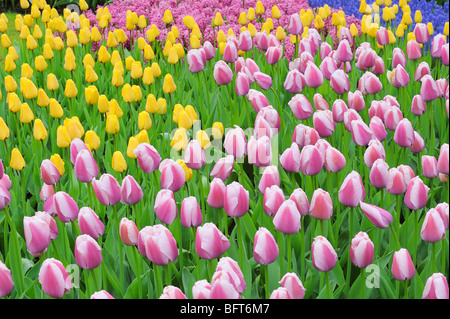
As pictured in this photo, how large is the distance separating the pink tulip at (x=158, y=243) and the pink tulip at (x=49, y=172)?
0.79 meters

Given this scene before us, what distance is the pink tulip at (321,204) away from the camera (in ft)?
6.89

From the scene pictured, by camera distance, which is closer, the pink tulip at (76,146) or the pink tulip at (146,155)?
the pink tulip at (146,155)

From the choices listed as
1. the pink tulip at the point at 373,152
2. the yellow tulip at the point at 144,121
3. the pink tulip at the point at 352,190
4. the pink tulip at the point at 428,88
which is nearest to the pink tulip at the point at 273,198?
the pink tulip at the point at 352,190

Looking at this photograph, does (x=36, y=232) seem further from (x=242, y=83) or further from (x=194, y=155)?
(x=242, y=83)

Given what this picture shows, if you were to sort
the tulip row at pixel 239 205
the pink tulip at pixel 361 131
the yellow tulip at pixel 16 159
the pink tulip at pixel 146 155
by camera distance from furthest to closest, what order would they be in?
the yellow tulip at pixel 16 159 < the pink tulip at pixel 361 131 < the pink tulip at pixel 146 155 < the tulip row at pixel 239 205

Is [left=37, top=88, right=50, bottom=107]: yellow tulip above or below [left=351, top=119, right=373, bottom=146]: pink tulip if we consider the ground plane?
below

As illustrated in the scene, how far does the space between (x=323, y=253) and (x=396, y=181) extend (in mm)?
519

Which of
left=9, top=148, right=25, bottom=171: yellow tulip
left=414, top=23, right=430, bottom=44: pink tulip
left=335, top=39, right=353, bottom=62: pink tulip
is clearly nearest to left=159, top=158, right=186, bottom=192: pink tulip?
left=9, top=148, right=25, bottom=171: yellow tulip

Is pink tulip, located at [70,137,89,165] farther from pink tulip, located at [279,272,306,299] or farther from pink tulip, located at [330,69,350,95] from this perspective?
pink tulip, located at [330,69,350,95]

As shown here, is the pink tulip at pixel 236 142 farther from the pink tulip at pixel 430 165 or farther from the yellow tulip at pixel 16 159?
the yellow tulip at pixel 16 159

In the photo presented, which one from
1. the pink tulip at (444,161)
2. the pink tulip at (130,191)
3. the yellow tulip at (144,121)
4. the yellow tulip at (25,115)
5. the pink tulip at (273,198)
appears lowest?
the yellow tulip at (25,115)

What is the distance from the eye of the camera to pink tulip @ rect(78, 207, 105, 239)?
2131 mm

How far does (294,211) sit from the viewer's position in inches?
78.1

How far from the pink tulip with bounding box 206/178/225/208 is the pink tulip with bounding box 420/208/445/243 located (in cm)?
67
